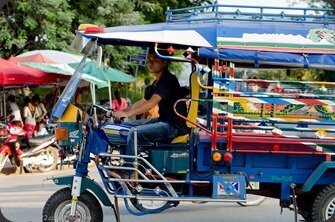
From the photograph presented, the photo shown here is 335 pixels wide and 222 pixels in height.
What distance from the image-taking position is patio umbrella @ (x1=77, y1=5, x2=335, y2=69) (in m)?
7.77

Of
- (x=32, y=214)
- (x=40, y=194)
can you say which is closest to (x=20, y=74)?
(x=40, y=194)

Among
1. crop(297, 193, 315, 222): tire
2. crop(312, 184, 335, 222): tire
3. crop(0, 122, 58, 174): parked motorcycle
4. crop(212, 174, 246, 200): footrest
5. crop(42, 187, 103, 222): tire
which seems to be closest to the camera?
crop(42, 187, 103, 222): tire

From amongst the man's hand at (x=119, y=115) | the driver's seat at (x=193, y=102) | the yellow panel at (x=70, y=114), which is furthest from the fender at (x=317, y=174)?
the yellow panel at (x=70, y=114)

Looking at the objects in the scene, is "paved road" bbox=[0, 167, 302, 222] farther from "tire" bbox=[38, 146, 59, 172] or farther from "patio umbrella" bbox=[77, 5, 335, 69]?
"tire" bbox=[38, 146, 59, 172]

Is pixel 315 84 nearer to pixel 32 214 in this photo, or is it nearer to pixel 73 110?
pixel 73 110

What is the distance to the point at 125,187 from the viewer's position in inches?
308

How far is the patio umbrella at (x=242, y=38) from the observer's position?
7770 mm

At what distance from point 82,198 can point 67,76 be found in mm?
11998

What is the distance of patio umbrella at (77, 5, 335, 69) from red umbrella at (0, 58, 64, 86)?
10144 mm

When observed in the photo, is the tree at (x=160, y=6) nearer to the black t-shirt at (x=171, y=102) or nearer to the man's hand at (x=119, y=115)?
the black t-shirt at (x=171, y=102)

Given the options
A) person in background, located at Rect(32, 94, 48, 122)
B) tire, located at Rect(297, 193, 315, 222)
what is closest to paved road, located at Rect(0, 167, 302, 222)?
tire, located at Rect(297, 193, 315, 222)

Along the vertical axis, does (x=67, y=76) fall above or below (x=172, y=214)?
above

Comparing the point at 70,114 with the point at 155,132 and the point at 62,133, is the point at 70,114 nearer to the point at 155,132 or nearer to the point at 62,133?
the point at 62,133

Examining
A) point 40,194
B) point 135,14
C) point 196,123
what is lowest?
point 40,194
